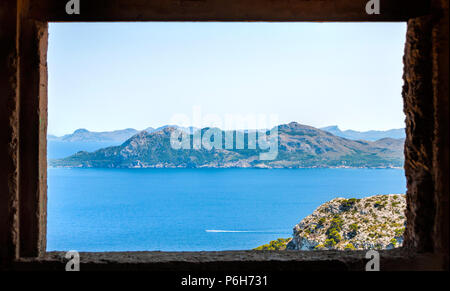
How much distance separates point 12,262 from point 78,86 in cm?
12473

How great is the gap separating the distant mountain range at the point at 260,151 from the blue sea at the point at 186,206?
4.62 meters

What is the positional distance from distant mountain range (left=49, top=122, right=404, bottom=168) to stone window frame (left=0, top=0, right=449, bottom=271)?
8666cm

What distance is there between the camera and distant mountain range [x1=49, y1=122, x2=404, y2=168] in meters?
93.6

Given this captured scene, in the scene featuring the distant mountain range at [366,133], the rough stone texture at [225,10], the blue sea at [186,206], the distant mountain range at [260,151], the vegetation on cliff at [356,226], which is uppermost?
the distant mountain range at [366,133]

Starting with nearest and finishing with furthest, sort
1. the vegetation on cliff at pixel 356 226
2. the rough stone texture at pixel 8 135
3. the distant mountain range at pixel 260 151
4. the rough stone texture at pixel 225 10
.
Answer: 1. the rough stone texture at pixel 8 135
2. the rough stone texture at pixel 225 10
3. the vegetation on cliff at pixel 356 226
4. the distant mountain range at pixel 260 151

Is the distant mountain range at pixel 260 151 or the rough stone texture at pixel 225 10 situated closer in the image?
the rough stone texture at pixel 225 10

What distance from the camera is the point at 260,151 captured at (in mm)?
111062

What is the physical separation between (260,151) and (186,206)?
30.5 metres

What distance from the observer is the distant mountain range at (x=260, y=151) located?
93.6 meters

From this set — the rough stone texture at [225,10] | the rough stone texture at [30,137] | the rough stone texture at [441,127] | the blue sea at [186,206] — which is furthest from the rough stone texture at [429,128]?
the blue sea at [186,206]

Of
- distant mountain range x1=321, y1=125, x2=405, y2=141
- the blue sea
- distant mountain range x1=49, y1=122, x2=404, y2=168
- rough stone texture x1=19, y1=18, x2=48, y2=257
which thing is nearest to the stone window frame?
rough stone texture x1=19, y1=18, x2=48, y2=257

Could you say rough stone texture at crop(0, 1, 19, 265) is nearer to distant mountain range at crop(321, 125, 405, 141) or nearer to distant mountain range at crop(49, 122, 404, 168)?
distant mountain range at crop(49, 122, 404, 168)

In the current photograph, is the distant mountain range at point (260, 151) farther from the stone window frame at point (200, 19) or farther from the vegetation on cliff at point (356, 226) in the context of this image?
the stone window frame at point (200, 19)

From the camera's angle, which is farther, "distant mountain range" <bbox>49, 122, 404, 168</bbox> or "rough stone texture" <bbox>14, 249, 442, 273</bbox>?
"distant mountain range" <bbox>49, 122, 404, 168</bbox>
